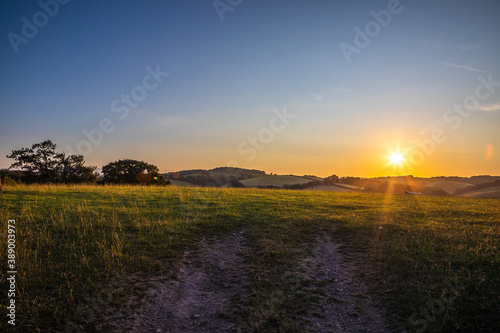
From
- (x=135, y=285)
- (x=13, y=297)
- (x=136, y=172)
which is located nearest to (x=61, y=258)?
(x=13, y=297)

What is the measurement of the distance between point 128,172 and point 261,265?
159 feet

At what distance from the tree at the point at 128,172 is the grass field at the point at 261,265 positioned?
123ft

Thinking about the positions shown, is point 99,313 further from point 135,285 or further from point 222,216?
point 222,216

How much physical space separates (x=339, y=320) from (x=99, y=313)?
566cm

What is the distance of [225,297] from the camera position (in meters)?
7.20

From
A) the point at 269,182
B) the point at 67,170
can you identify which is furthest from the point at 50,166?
the point at 269,182

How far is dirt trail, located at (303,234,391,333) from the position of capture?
6.20 m

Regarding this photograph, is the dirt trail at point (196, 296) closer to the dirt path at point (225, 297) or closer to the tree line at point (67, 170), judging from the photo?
the dirt path at point (225, 297)

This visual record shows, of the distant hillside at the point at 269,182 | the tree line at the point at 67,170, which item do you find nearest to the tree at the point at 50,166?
the tree line at the point at 67,170

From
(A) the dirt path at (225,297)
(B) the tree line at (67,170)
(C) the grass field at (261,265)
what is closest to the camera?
(C) the grass field at (261,265)

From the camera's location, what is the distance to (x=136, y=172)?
50.8 m

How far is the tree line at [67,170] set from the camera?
42.6m

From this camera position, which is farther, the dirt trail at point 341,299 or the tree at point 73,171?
the tree at point 73,171

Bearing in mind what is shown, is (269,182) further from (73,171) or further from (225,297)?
(225,297)
